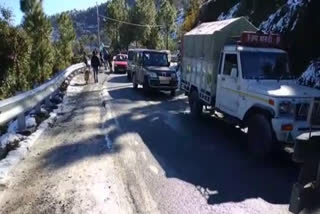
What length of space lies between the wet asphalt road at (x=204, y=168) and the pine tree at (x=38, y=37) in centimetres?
931

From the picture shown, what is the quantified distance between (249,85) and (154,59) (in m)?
12.2

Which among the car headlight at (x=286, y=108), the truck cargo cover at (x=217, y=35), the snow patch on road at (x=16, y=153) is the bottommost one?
the snow patch on road at (x=16, y=153)

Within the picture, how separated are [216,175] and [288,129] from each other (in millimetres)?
1678

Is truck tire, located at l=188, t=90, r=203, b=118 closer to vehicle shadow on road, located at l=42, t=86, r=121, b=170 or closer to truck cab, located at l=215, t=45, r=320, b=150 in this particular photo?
truck cab, located at l=215, t=45, r=320, b=150

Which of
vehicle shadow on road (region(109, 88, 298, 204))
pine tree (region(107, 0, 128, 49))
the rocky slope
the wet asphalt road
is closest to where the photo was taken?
the wet asphalt road

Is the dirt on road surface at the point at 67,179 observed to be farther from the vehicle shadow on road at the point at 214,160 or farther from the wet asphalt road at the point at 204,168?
the vehicle shadow on road at the point at 214,160

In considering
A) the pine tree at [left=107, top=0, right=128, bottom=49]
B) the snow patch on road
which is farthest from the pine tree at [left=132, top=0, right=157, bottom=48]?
the snow patch on road

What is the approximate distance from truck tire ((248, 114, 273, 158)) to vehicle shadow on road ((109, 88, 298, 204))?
190 mm

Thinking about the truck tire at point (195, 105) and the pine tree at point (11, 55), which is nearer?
the truck tire at point (195, 105)

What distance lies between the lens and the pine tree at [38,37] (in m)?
20.2

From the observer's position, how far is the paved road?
222 inches

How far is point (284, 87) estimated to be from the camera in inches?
336

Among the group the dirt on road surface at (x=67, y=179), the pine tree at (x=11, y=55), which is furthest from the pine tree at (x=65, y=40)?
the dirt on road surface at (x=67, y=179)

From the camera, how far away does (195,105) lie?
12727 mm
